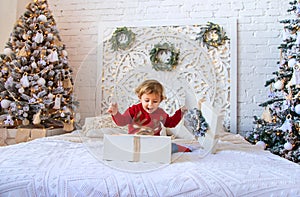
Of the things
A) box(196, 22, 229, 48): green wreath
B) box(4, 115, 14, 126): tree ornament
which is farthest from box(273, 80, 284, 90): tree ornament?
box(4, 115, 14, 126): tree ornament

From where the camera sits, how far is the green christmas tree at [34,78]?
2754 millimetres

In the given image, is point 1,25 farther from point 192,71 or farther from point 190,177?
point 190,177

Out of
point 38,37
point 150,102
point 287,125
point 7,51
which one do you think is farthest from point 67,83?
point 287,125

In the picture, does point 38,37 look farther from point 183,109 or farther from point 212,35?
point 183,109

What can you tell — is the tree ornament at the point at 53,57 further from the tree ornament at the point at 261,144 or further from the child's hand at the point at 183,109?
the tree ornament at the point at 261,144

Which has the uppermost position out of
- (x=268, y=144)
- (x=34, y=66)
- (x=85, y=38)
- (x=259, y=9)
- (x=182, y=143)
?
(x=259, y=9)

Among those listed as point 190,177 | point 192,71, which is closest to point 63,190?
point 190,177

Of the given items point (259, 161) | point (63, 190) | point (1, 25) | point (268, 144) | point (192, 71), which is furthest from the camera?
point (1, 25)

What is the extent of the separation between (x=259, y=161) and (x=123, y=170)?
0.66 m

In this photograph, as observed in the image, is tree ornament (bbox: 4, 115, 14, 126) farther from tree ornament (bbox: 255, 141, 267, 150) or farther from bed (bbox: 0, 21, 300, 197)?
tree ornament (bbox: 255, 141, 267, 150)

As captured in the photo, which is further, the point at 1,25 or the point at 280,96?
the point at 1,25

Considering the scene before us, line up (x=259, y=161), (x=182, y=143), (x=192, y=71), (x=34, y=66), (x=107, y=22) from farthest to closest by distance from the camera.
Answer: (x=107, y=22)
(x=34, y=66)
(x=192, y=71)
(x=182, y=143)
(x=259, y=161)

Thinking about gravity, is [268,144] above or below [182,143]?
below

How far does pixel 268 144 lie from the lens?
8.26 feet
